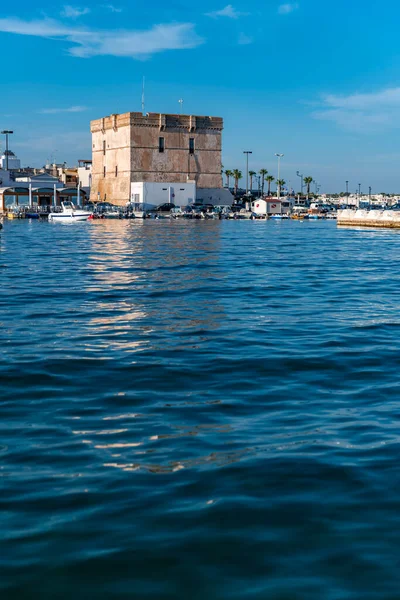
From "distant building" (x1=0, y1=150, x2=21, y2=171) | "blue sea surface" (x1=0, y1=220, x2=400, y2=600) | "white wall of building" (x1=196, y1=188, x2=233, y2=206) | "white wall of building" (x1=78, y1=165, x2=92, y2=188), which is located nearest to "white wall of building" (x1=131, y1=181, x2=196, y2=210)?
"white wall of building" (x1=196, y1=188, x2=233, y2=206)

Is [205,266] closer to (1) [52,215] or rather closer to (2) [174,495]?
(2) [174,495]

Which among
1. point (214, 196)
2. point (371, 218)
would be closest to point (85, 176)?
point (214, 196)

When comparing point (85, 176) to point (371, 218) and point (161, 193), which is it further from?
point (371, 218)

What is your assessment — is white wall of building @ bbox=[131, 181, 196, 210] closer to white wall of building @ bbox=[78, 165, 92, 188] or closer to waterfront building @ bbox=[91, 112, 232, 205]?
waterfront building @ bbox=[91, 112, 232, 205]

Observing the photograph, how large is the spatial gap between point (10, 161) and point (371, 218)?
75.8 m

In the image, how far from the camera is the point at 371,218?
68.8 m

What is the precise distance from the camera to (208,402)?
23.5 ft

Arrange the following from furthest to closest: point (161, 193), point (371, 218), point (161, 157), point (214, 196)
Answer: point (214, 196)
point (161, 157)
point (161, 193)
point (371, 218)

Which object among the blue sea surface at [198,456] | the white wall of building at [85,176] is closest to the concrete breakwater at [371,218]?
the white wall of building at [85,176]

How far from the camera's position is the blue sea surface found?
390cm

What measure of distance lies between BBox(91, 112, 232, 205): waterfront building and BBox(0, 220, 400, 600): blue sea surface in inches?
3284

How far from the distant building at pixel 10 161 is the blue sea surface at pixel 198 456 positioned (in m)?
116

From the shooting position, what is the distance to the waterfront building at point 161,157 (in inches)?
3723

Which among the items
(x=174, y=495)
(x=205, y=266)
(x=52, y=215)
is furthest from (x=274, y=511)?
(x=52, y=215)
